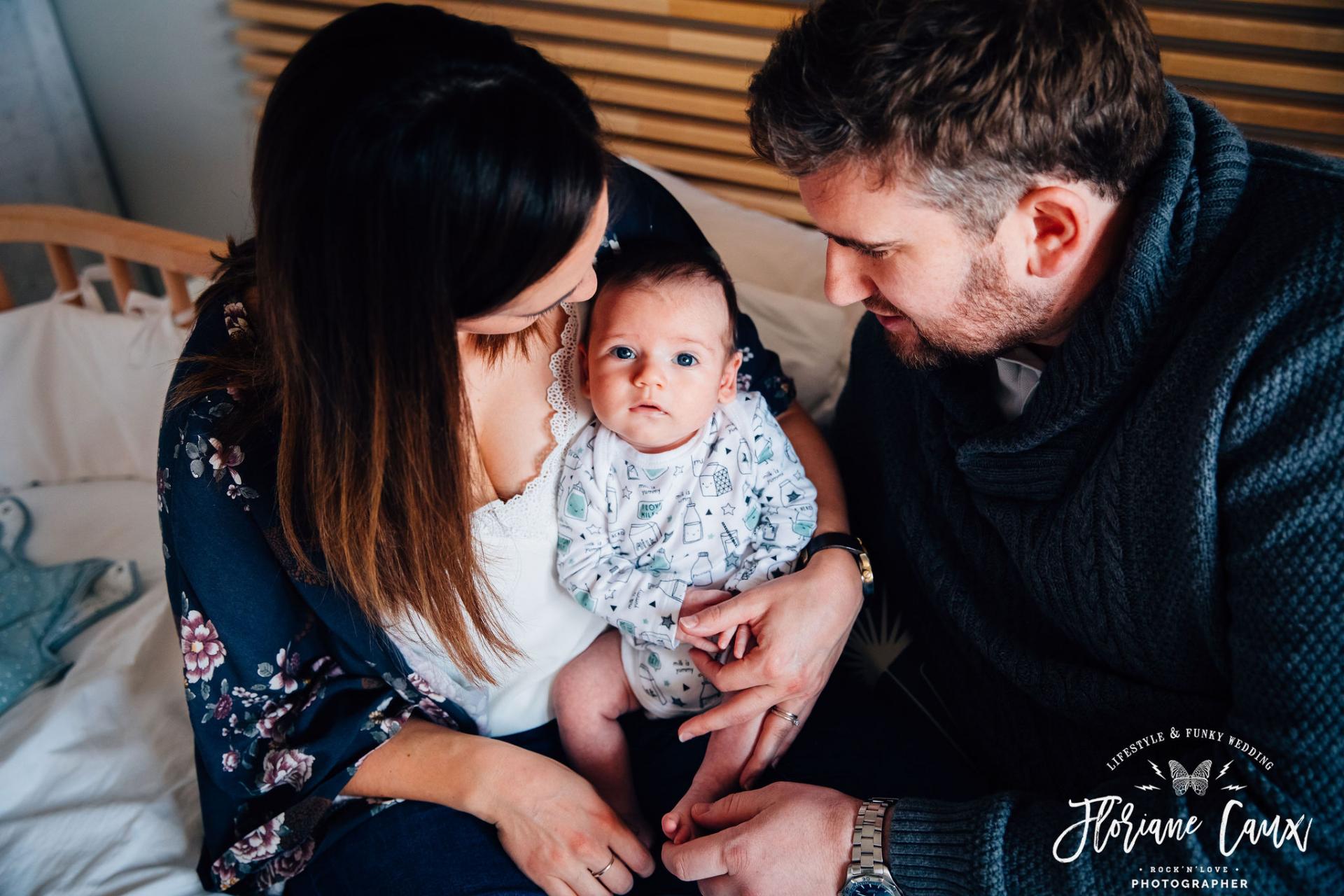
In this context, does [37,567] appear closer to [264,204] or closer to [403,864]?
[403,864]

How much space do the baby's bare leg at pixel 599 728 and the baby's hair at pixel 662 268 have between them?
0.51 metres

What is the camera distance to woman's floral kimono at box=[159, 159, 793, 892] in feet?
3.78

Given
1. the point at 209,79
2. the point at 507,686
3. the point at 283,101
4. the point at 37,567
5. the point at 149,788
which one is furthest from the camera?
the point at 209,79

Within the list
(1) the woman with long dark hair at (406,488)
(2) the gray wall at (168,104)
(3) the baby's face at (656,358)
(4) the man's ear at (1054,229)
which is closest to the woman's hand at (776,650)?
(1) the woman with long dark hair at (406,488)

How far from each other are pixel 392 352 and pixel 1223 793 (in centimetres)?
99

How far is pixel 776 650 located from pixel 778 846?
0.24 metres

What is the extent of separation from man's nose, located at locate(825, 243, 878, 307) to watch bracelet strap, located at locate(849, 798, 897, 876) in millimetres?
663

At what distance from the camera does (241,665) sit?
1.21 metres

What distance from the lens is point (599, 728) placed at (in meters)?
1.37

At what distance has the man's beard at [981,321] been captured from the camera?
45.0 inches

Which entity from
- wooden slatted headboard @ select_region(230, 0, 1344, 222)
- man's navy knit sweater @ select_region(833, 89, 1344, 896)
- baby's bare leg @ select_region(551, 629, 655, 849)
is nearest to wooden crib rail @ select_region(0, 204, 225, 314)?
wooden slatted headboard @ select_region(230, 0, 1344, 222)

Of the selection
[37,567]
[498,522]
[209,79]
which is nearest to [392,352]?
[498,522]

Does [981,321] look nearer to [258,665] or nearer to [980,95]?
[980,95]

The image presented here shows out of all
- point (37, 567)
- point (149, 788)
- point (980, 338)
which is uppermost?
point (980, 338)
